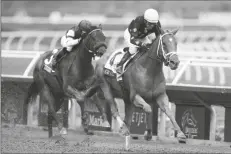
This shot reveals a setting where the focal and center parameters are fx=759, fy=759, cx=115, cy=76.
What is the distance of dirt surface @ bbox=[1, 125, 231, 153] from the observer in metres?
7.78

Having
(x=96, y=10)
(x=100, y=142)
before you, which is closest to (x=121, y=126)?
(x=100, y=142)

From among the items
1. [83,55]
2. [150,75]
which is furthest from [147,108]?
[83,55]

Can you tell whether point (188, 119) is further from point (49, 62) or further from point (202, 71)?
point (49, 62)

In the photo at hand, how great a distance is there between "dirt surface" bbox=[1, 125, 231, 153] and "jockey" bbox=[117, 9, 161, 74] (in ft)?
2.94

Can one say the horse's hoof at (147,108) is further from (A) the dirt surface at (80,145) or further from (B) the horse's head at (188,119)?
(B) the horse's head at (188,119)

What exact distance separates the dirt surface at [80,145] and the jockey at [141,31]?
35.3 inches

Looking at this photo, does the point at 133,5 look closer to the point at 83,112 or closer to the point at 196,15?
the point at 196,15

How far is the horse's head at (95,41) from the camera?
8.11 metres

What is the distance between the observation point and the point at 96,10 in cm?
2897

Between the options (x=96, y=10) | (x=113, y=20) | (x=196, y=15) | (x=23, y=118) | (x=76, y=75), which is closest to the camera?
(x=76, y=75)

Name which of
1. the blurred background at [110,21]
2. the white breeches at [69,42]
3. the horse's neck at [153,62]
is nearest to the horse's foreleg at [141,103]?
the horse's neck at [153,62]

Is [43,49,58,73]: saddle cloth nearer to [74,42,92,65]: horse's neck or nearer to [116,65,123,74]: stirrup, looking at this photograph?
[74,42,92,65]: horse's neck

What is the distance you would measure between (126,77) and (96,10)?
69.0 feet

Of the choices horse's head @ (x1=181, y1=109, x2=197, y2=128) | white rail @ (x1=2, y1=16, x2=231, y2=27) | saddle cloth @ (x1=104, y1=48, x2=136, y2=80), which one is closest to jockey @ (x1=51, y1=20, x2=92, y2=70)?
saddle cloth @ (x1=104, y1=48, x2=136, y2=80)
